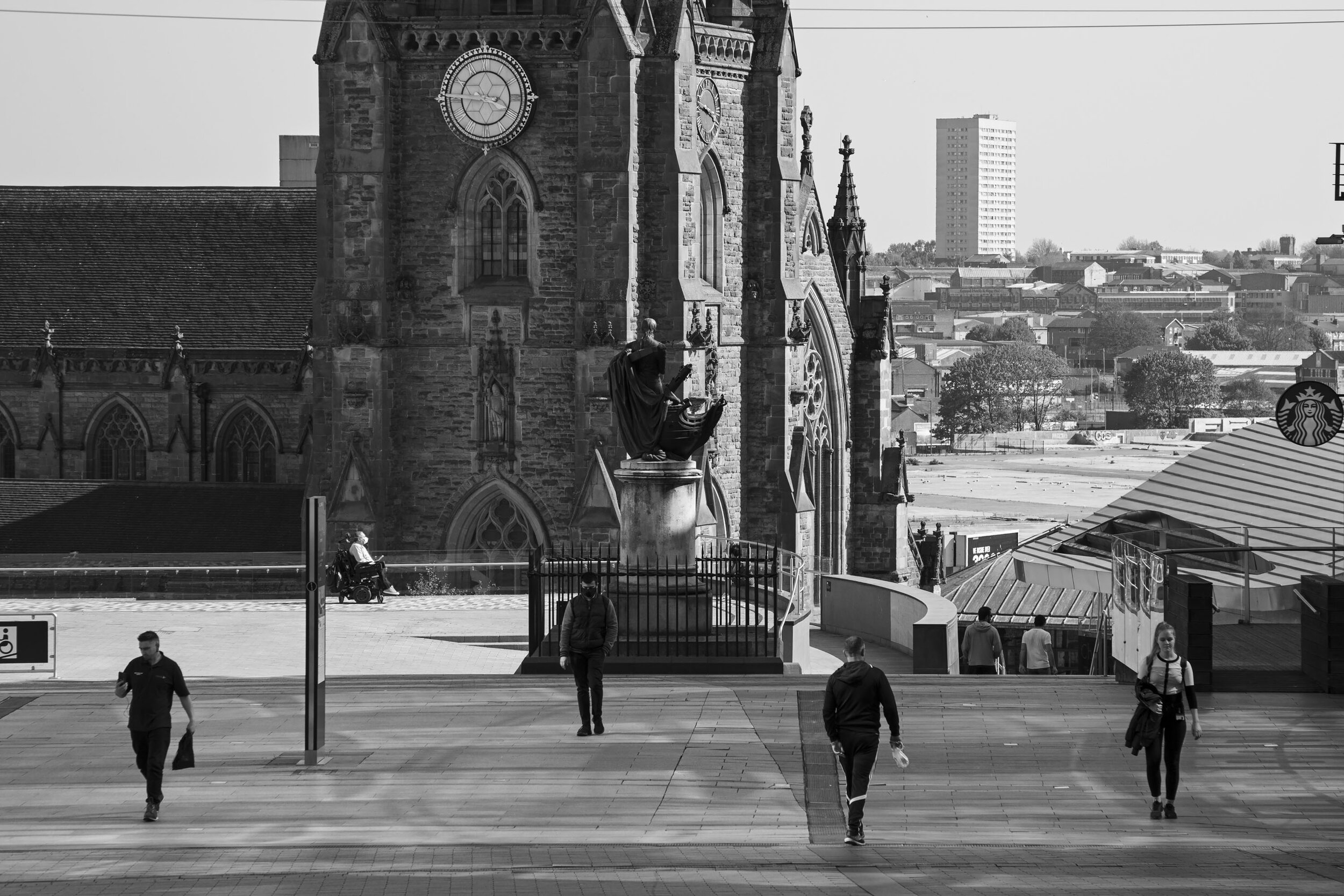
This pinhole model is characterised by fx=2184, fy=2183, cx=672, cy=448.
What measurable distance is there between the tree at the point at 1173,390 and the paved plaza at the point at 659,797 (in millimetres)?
173063

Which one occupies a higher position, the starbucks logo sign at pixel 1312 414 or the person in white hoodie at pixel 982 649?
the starbucks logo sign at pixel 1312 414

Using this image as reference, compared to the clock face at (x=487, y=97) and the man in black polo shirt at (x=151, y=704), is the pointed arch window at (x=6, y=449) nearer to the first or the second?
the clock face at (x=487, y=97)

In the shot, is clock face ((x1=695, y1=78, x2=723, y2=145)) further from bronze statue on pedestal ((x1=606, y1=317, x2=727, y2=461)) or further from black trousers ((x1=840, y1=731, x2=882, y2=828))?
black trousers ((x1=840, y1=731, x2=882, y2=828))

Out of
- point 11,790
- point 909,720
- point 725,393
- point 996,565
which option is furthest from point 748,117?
point 11,790

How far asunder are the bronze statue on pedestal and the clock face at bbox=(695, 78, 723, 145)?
16.4 metres

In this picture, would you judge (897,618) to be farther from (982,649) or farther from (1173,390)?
(1173,390)

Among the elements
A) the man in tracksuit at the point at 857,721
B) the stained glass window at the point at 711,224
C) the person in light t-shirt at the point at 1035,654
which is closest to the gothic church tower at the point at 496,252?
the stained glass window at the point at 711,224

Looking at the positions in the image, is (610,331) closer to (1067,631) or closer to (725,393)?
(725,393)

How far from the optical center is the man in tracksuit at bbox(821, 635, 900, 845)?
50.5 ft

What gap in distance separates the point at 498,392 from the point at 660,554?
15829 mm

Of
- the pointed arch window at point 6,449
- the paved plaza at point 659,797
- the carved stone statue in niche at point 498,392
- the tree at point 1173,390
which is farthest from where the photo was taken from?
the tree at point 1173,390

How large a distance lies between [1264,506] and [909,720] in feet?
49.1

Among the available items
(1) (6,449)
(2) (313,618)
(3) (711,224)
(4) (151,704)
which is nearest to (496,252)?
(3) (711,224)

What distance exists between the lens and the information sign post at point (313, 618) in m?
17.7
